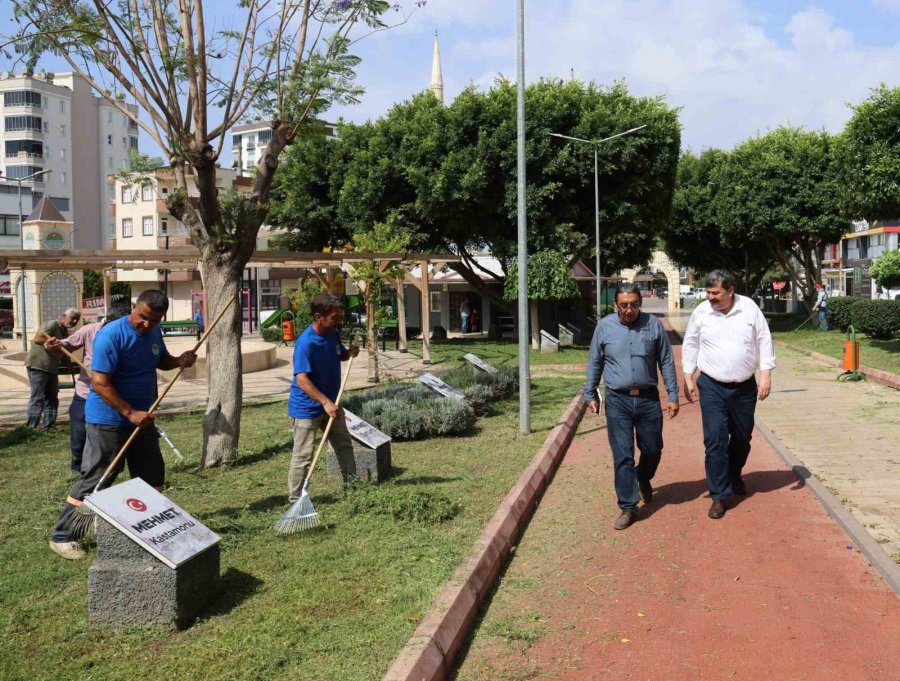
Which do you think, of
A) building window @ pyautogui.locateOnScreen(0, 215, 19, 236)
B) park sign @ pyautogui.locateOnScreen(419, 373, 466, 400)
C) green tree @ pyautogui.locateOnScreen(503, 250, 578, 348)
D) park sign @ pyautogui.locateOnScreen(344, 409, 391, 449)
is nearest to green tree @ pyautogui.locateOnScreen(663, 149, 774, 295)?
green tree @ pyautogui.locateOnScreen(503, 250, 578, 348)

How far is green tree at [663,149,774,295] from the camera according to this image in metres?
41.2

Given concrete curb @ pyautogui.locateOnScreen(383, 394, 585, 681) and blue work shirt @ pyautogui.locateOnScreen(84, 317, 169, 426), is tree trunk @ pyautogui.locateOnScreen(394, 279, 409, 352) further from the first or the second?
blue work shirt @ pyautogui.locateOnScreen(84, 317, 169, 426)

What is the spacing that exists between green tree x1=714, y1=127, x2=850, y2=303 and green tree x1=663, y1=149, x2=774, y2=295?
1.70 meters

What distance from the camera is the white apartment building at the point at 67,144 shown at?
6819 cm

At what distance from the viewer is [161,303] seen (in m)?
5.54

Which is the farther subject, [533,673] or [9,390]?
[9,390]

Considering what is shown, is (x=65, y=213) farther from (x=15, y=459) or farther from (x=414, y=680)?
(x=414, y=680)

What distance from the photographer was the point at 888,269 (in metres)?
27.6

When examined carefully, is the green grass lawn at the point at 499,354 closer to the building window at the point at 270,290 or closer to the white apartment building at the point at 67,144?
the building window at the point at 270,290

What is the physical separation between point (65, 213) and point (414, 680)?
237 feet

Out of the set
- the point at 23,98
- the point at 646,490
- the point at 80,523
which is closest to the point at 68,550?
the point at 80,523

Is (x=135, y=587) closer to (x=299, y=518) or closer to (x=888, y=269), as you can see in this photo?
(x=299, y=518)

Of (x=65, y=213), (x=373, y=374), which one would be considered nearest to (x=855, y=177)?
(x=373, y=374)

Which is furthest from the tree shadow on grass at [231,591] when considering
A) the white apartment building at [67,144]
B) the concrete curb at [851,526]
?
the white apartment building at [67,144]
